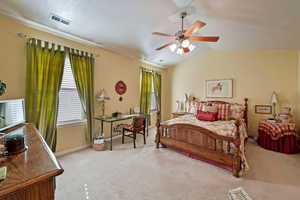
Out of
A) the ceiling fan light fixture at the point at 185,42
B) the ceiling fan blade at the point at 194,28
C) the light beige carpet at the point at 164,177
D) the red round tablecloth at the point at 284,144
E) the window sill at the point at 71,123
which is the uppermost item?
the ceiling fan blade at the point at 194,28

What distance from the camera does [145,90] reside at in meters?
5.15

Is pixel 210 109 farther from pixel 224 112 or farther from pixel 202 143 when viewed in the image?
pixel 202 143

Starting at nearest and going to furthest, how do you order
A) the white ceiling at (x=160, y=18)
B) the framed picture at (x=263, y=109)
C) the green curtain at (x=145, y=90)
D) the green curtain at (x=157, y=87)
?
1. the white ceiling at (x=160, y=18)
2. the framed picture at (x=263, y=109)
3. the green curtain at (x=145, y=90)
4. the green curtain at (x=157, y=87)

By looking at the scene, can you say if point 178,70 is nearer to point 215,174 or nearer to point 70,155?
point 215,174

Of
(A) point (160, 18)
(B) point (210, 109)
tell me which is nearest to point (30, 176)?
(A) point (160, 18)

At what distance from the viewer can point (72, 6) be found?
226 centimetres

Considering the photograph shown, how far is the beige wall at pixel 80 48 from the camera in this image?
7.74 ft

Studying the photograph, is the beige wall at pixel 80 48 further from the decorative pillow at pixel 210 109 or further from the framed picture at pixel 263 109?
the framed picture at pixel 263 109

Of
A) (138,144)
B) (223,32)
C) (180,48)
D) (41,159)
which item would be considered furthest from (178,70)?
(41,159)

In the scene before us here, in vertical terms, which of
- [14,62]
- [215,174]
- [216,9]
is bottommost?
[215,174]

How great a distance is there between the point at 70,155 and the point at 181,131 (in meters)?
2.50

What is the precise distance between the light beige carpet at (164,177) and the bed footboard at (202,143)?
0.21 metres

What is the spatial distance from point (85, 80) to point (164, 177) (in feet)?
8.83

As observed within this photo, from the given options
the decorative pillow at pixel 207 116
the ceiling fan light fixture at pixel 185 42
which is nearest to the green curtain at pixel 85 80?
the ceiling fan light fixture at pixel 185 42
